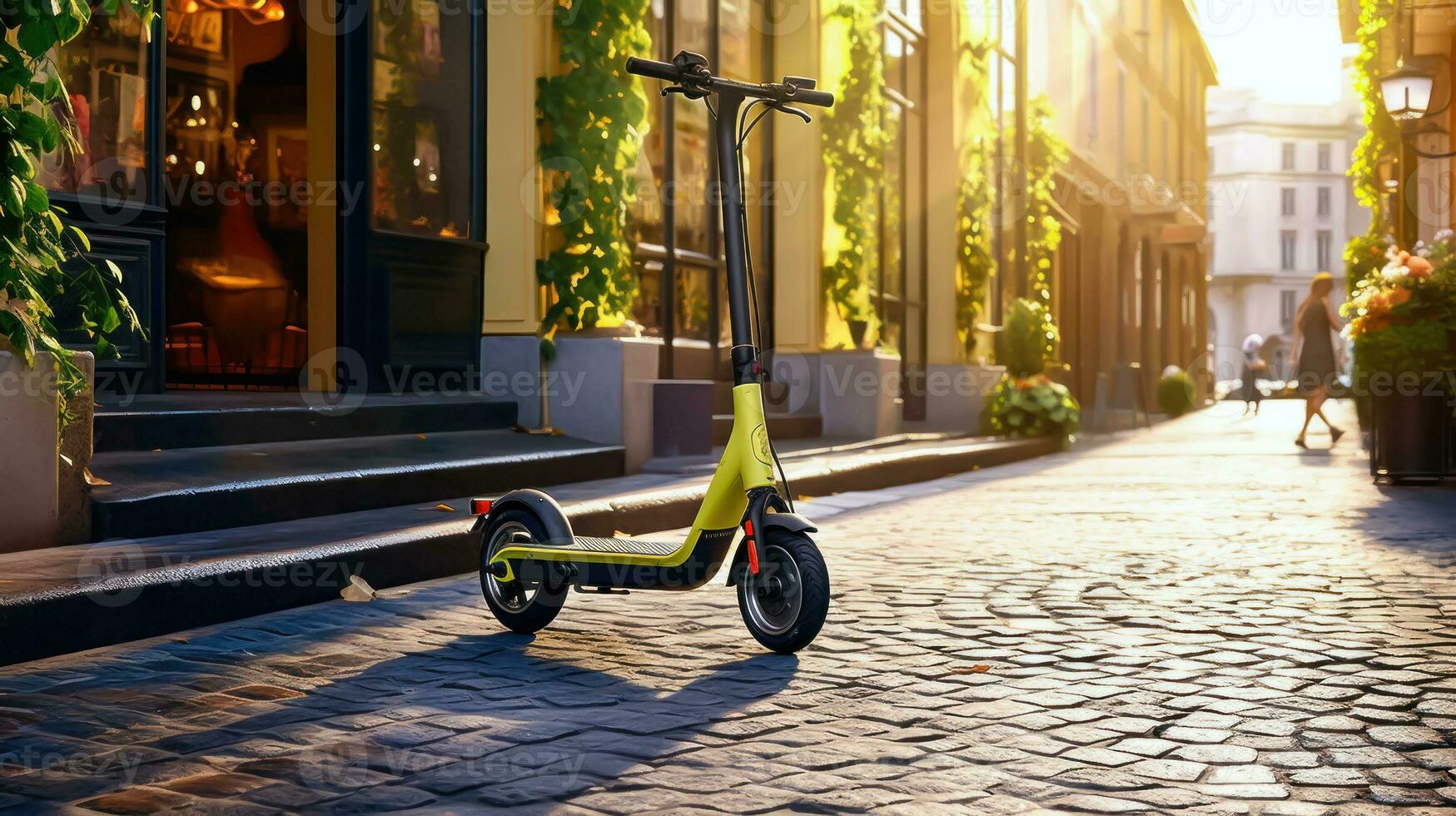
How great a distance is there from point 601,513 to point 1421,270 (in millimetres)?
6187

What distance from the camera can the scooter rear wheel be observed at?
4.75m

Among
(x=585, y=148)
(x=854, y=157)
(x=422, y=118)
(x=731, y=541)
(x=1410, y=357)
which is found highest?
(x=854, y=157)

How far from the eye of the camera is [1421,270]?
9844mm

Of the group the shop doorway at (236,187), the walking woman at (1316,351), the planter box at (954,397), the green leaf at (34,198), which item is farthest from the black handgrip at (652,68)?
the planter box at (954,397)

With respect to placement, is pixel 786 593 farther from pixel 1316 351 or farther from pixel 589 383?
pixel 1316 351

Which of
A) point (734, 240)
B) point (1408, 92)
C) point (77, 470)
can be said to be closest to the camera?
point (734, 240)

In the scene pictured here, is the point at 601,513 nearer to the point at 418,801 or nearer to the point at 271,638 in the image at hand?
the point at 271,638

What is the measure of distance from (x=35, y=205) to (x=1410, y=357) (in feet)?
27.4

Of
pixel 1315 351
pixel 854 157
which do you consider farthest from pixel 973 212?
pixel 1315 351

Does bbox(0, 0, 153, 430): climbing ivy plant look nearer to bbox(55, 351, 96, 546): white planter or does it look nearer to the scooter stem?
bbox(55, 351, 96, 546): white planter

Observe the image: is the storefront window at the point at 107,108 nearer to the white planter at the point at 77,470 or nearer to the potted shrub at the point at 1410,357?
the white planter at the point at 77,470

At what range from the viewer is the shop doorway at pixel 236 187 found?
388 inches

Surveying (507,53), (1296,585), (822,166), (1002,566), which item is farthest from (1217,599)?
(822,166)

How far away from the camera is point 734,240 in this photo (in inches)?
182
